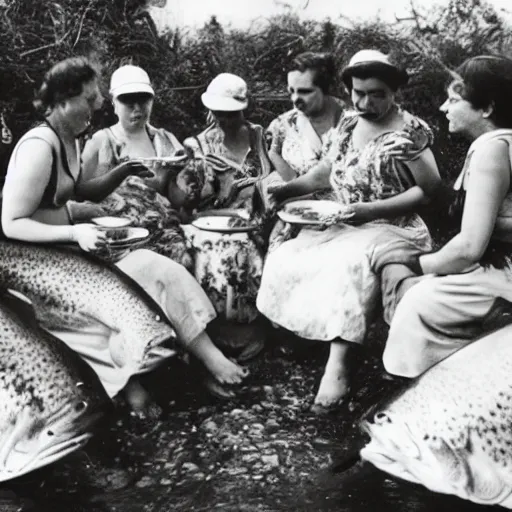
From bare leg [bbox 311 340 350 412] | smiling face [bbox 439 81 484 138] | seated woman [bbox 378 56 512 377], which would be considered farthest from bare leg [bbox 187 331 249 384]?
smiling face [bbox 439 81 484 138]

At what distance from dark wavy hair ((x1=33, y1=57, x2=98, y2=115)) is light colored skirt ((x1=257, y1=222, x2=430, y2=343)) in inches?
48.4

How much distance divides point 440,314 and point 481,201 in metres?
0.52

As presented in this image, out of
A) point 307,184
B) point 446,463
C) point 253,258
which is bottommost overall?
point 446,463

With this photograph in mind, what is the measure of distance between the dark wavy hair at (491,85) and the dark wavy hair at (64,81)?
1768 mm

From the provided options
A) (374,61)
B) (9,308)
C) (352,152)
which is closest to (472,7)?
(374,61)

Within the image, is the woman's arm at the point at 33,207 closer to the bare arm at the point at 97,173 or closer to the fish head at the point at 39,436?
the bare arm at the point at 97,173

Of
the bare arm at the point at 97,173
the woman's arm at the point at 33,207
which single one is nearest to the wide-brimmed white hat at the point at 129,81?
the bare arm at the point at 97,173

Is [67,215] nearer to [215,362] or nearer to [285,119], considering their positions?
[215,362]

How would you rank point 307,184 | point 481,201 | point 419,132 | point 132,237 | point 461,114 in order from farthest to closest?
point 132,237
point 307,184
point 419,132
point 461,114
point 481,201

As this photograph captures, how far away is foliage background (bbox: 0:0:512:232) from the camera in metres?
4.16

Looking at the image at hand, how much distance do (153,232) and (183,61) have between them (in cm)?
85

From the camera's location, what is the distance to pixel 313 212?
4.23m

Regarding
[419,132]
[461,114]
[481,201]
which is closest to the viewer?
[481,201]

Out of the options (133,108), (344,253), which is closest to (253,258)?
(344,253)
